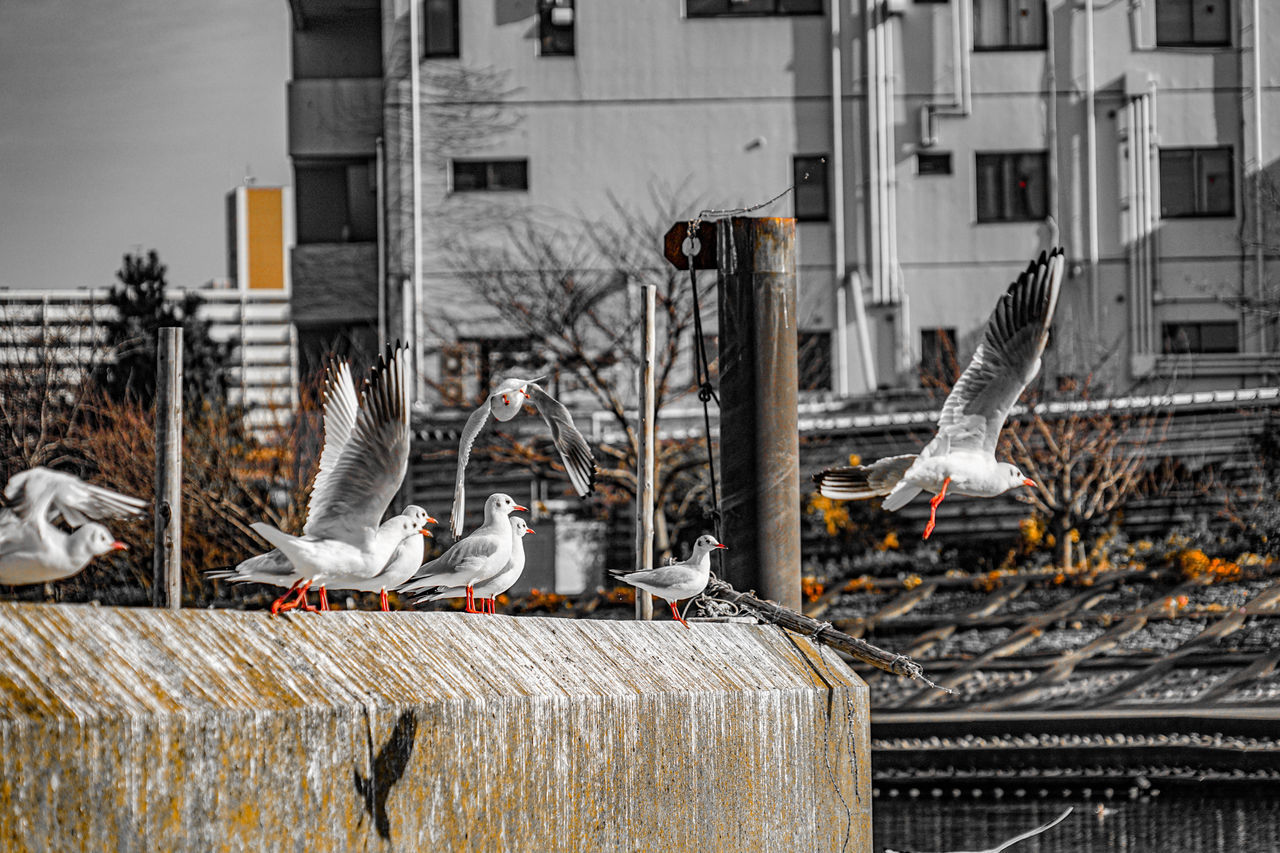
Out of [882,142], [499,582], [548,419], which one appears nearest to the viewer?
[499,582]

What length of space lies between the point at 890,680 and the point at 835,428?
5932 millimetres

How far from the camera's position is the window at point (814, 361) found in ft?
89.1

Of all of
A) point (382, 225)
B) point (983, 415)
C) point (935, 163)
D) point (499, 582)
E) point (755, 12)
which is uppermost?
point (755, 12)

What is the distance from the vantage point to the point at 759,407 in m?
8.17

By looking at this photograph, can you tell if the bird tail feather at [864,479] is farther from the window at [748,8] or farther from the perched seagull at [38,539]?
the window at [748,8]

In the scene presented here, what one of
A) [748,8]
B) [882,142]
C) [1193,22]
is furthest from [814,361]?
[1193,22]

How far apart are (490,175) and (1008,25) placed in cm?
866

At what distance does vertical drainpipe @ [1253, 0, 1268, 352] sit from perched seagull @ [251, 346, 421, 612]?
24.9 metres

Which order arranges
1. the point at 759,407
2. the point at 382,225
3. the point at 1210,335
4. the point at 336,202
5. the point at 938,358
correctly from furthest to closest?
1. the point at 336,202
2. the point at 1210,335
3. the point at 382,225
4. the point at 938,358
5. the point at 759,407

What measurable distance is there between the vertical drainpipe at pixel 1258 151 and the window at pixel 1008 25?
3350 mm

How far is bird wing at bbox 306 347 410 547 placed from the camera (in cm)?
516

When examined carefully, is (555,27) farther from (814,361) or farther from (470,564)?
(470,564)

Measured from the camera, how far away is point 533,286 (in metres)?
26.5

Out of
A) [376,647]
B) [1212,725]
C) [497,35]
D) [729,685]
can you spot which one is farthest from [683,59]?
[376,647]
